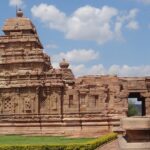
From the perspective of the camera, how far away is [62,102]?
27656mm

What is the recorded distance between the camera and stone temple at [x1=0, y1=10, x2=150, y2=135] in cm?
2686

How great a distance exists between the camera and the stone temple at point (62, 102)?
88.1 feet

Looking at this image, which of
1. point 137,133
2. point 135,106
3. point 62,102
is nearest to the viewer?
point 137,133

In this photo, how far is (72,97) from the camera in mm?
27594

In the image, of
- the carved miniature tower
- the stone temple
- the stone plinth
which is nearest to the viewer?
the stone plinth

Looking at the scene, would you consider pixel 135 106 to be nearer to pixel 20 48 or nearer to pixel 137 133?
pixel 20 48

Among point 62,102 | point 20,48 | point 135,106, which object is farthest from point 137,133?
point 135,106

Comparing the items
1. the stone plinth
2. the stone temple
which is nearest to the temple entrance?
the stone temple

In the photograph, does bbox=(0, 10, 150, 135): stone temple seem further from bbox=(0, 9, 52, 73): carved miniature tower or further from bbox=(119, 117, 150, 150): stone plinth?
bbox=(119, 117, 150, 150): stone plinth

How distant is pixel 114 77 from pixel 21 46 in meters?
8.85

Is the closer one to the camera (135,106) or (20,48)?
(20,48)

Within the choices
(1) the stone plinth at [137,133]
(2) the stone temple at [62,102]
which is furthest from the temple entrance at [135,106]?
(1) the stone plinth at [137,133]

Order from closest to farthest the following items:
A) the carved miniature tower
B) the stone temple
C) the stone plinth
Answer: the stone plinth → the stone temple → the carved miniature tower

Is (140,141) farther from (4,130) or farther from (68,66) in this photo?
(68,66)
